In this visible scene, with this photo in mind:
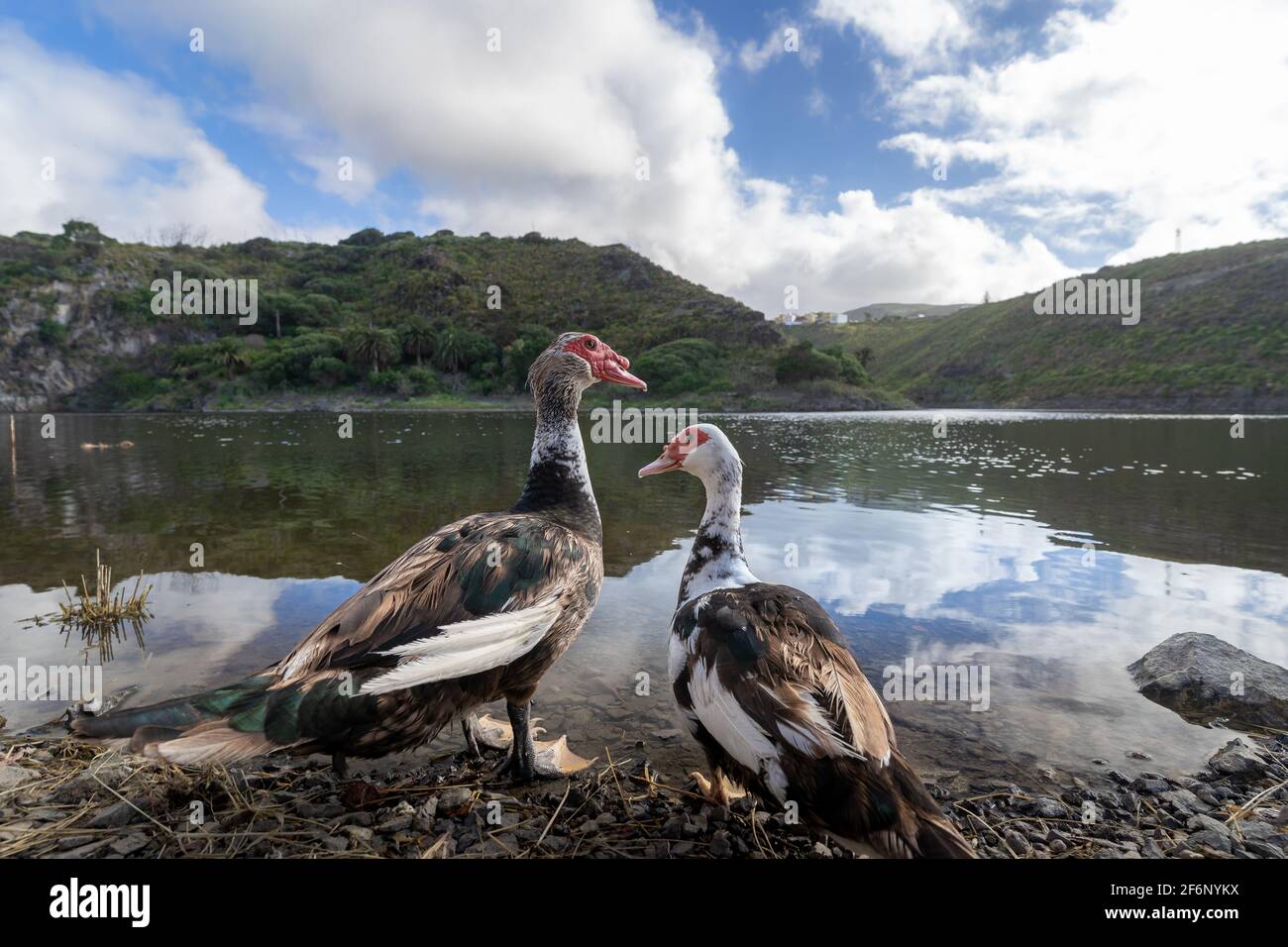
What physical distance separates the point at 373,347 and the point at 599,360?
90.6 m

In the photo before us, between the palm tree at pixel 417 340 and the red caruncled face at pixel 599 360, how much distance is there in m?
89.7

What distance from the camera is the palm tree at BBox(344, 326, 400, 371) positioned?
8506 cm

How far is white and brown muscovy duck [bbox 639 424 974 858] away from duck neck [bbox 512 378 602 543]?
1.23 metres

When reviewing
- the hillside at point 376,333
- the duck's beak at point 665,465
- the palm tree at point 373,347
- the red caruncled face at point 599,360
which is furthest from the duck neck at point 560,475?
the palm tree at point 373,347

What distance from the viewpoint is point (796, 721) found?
2.66 metres

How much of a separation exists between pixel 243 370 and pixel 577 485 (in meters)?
102

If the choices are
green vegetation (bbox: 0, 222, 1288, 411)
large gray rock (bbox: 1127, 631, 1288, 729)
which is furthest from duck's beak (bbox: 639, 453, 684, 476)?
green vegetation (bbox: 0, 222, 1288, 411)

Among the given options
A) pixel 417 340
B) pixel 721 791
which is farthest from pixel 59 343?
pixel 721 791

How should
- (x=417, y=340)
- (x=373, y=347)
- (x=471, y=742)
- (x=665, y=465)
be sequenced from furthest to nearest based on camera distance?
(x=417, y=340) → (x=373, y=347) → (x=665, y=465) → (x=471, y=742)

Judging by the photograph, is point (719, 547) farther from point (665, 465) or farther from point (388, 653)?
point (388, 653)

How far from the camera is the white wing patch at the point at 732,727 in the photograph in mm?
2695

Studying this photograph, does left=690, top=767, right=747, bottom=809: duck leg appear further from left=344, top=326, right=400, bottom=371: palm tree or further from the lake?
left=344, top=326, right=400, bottom=371: palm tree

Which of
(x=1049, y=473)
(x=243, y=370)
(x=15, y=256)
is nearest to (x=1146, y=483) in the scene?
(x=1049, y=473)
